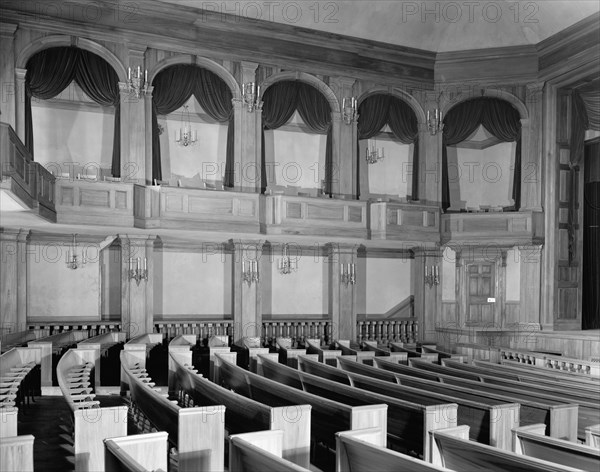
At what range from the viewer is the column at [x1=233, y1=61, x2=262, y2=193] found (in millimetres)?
11227

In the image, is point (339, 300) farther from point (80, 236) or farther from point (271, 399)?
point (271, 399)

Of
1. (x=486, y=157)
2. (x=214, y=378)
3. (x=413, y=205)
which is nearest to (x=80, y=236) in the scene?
(x=214, y=378)

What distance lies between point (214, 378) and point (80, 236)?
5.16m

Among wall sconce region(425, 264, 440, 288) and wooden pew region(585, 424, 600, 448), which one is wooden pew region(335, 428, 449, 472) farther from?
wall sconce region(425, 264, 440, 288)

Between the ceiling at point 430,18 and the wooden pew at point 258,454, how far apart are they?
9.33 metres

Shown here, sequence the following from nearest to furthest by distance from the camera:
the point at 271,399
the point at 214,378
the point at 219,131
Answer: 1. the point at 271,399
2. the point at 214,378
3. the point at 219,131

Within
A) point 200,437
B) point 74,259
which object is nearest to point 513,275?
point 74,259

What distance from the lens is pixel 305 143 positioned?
506 inches

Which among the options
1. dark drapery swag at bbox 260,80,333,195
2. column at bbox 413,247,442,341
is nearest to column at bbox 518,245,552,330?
column at bbox 413,247,442,341

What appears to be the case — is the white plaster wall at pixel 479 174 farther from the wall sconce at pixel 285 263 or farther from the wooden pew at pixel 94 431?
the wooden pew at pixel 94 431

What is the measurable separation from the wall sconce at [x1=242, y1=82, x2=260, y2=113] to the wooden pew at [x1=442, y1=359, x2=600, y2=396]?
6.19 m

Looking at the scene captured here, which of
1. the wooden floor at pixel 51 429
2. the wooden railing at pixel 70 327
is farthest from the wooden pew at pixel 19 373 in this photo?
the wooden railing at pixel 70 327

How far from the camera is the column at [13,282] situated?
9.70m

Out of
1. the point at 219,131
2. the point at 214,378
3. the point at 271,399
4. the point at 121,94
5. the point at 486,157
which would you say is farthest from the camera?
the point at 486,157
